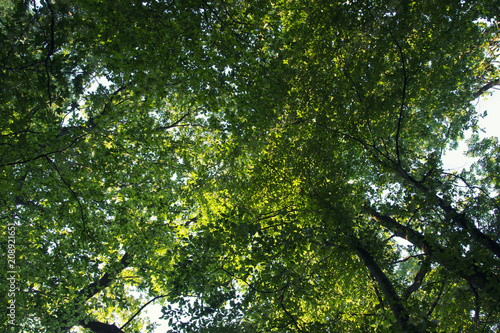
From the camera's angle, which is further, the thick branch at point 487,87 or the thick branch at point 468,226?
the thick branch at point 487,87

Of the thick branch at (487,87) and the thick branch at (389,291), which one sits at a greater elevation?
the thick branch at (487,87)

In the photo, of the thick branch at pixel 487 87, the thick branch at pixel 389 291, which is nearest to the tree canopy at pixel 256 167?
the thick branch at pixel 389 291

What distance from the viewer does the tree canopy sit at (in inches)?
191

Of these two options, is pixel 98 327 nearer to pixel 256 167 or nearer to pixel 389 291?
pixel 256 167

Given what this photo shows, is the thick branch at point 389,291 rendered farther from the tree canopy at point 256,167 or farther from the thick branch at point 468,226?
the thick branch at point 468,226

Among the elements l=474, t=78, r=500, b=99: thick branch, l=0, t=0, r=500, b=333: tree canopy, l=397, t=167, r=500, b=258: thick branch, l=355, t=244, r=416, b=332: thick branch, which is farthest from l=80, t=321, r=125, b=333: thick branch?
l=474, t=78, r=500, b=99: thick branch

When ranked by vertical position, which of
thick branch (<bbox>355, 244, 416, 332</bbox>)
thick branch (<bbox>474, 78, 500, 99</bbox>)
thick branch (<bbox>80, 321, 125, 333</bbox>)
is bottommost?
thick branch (<bbox>355, 244, 416, 332</bbox>)

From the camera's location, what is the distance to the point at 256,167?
7465 mm

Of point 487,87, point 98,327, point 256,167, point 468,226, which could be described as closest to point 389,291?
point 468,226

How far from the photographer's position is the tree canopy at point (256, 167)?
4.85m

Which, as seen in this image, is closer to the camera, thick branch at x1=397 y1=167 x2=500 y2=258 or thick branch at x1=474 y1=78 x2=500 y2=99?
thick branch at x1=397 y1=167 x2=500 y2=258

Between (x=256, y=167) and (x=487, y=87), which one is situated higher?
(x=487, y=87)

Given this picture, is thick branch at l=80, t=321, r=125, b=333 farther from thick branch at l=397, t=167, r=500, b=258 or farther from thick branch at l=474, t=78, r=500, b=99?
thick branch at l=474, t=78, r=500, b=99

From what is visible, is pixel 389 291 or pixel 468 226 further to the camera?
pixel 389 291
